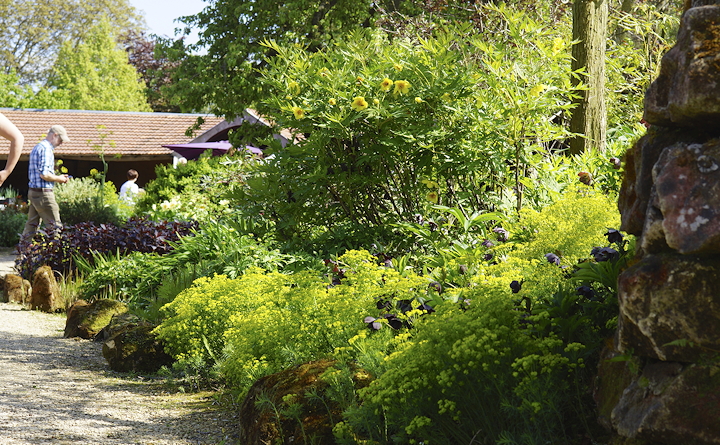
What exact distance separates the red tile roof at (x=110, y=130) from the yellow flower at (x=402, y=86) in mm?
21139

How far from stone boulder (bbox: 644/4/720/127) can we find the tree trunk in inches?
201

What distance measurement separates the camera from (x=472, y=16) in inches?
404

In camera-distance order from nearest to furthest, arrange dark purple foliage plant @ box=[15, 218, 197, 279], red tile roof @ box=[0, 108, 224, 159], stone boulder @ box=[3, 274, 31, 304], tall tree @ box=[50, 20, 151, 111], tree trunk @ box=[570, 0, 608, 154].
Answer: tree trunk @ box=[570, 0, 608, 154] < dark purple foliage plant @ box=[15, 218, 197, 279] < stone boulder @ box=[3, 274, 31, 304] < red tile roof @ box=[0, 108, 224, 159] < tall tree @ box=[50, 20, 151, 111]

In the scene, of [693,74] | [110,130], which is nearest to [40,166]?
[693,74]

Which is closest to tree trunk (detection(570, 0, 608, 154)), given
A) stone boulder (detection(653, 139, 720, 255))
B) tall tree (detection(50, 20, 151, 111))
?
stone boulder (detection(653, 139, 720, 255))

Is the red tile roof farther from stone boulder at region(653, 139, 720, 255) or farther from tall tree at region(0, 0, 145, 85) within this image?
stone boulder at region(653, 139, 720, 255)

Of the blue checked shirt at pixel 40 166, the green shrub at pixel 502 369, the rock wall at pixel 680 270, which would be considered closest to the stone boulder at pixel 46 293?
the blue checked shirt at pixel 40 166

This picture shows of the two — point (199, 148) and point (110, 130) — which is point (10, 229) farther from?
point (110, 130)

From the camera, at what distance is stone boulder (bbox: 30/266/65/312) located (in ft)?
26.0

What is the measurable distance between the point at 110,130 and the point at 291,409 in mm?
26360

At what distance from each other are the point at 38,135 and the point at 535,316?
27.6m

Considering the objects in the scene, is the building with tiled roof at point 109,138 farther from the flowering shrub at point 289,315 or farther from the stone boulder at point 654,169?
the stone boulder at point 654,169

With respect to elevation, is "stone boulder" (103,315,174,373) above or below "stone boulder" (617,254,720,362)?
below

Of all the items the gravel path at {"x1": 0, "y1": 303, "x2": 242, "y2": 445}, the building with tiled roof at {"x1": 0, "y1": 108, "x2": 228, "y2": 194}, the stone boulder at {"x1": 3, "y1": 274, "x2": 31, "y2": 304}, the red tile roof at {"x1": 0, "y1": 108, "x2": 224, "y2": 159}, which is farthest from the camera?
the red tile roof at {"x1": 0, "y1": 108, "x2": 224, "y2": 159}
